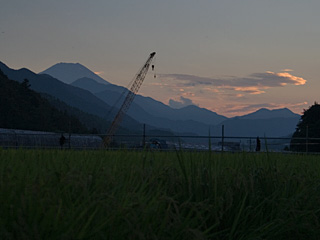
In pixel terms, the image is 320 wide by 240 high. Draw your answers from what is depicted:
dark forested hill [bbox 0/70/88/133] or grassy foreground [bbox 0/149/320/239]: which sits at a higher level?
dark forested hill [bbox 0/70/88/133]

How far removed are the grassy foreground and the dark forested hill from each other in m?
77.9

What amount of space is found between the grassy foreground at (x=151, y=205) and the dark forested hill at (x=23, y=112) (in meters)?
77.9

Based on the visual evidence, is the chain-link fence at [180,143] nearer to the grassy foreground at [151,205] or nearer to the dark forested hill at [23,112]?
the grassy foreground at [151,205]

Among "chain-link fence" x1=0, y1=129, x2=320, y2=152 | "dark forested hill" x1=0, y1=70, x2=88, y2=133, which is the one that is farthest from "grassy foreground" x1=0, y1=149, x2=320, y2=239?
"dark forested hill" x1=0, y1=70, x2=88, y2=133

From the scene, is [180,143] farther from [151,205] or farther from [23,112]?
[23,112]

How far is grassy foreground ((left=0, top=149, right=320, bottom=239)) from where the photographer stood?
10.2ft

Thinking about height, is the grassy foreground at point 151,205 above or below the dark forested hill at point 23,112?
below

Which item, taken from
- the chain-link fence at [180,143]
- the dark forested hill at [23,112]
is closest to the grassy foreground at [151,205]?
the chain-link fence at [180,143]

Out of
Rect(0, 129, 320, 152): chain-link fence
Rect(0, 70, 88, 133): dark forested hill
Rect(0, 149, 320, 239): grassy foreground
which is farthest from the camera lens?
Rect(0, 70, 88, 133): dark forested hill

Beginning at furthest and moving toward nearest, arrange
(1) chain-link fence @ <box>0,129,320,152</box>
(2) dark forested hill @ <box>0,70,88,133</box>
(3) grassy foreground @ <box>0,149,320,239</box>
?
(2) dark forested hill @ <box>0,70,88,133</box>
(1) chain-link fence @ <box>0,129,320,152</box>
(3) grassy foreground @ <box>0,149,320,239</box>

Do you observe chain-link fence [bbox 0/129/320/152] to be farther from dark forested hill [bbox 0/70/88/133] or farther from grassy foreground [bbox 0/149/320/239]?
dark forested hill [bbox 0/70/88/133]

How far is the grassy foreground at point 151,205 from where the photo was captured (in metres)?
3.11

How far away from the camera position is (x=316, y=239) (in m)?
5.23

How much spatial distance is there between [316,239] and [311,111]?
6596 cm
